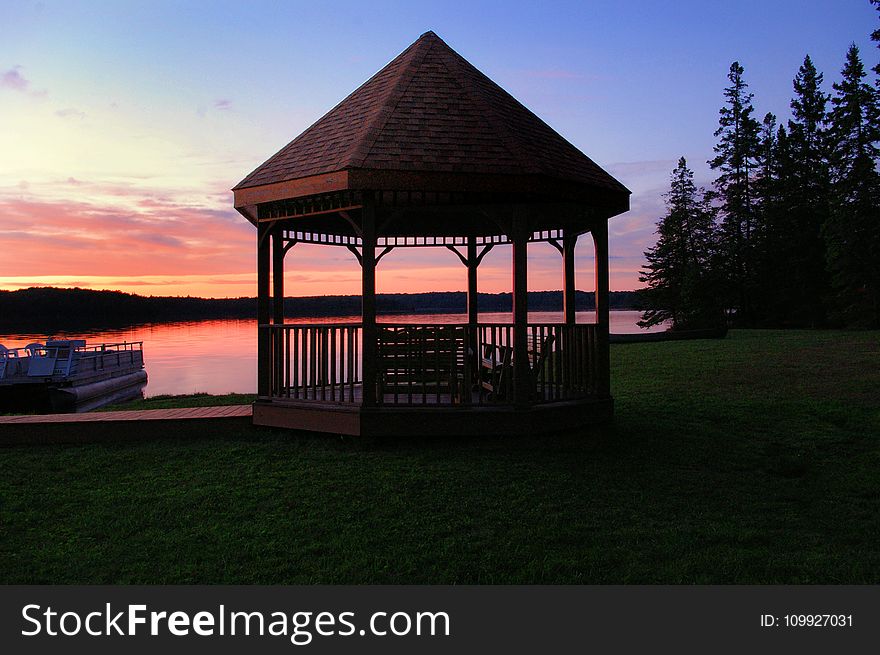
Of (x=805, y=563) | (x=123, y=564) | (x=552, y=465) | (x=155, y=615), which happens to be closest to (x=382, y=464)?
(x=552, y=465)

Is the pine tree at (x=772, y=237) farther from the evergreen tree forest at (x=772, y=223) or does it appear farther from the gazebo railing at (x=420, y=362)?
the gazebo railing at (x=420, y=362)

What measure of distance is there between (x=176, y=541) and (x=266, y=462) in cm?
254

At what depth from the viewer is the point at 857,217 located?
31.2 metres

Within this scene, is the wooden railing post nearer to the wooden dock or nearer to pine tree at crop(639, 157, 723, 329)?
the wooden dock

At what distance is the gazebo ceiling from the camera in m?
8.33

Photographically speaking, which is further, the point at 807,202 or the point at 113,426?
the point at 807,202

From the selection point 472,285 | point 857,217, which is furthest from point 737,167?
point 472,285

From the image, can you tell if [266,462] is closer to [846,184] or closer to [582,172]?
[582,172]

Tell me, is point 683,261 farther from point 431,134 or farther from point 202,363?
point 431,134

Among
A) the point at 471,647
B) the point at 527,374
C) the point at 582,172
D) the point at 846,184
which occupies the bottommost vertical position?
the point at 471,647

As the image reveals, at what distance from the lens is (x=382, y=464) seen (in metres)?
7.87

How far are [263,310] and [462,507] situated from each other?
485 cm

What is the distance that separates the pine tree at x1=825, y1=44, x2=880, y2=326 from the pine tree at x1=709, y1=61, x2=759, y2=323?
7501mm

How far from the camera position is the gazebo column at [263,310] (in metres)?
9.61
